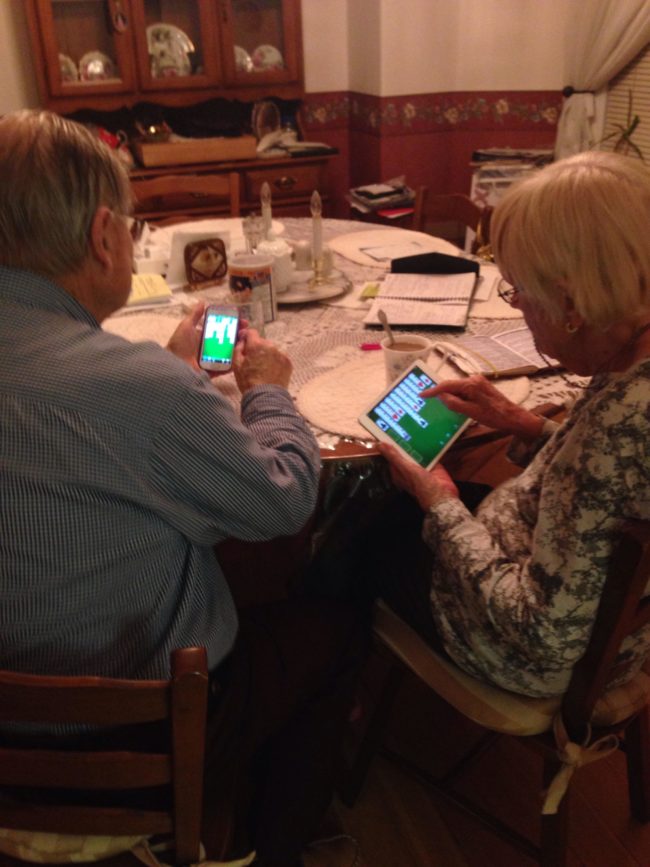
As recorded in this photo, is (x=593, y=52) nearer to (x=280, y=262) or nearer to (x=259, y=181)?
(x=259, y=181)

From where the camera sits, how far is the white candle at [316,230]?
6.14ft

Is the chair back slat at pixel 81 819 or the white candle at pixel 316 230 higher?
the white candle at pixel 316 230

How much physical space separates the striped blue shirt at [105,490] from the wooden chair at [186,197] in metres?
1.88

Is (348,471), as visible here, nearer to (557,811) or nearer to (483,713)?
(483,713)

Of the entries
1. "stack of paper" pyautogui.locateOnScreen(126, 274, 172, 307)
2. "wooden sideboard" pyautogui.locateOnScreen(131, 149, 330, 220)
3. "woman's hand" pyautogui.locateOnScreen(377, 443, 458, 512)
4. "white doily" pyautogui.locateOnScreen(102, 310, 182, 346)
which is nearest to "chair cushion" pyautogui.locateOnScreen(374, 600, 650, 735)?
"woman's hand" pyautogui.locateOnScreen(377, 443, 458, 512)

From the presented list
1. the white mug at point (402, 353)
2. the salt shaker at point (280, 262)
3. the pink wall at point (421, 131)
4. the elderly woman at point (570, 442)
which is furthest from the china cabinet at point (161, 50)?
the elderly woman at point (570, 442)

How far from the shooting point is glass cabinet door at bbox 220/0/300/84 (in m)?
3.39

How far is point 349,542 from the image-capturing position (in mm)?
1381

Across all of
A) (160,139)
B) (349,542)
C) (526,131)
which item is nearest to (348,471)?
(349,542)

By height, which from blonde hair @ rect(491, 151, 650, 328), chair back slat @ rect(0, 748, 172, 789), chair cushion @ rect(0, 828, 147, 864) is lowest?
chair cushion @ rect(0, 828, 147, 864)

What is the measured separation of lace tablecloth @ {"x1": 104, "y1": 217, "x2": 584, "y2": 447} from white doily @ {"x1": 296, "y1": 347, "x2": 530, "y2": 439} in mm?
16

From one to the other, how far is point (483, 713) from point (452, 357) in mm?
692

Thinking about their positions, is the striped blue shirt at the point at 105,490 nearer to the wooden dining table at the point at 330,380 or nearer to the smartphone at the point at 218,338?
the wooden dining table at the point at 330,380

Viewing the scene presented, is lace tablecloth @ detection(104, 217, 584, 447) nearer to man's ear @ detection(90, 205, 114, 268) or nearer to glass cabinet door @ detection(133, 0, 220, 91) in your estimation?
man's ear @ detection(90, 205, 114, 268)
